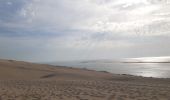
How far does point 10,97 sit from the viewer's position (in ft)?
38.6

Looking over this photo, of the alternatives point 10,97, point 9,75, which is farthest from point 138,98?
point 9,75

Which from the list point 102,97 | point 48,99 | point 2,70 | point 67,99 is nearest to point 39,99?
point 48,99

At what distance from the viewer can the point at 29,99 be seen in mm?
11297

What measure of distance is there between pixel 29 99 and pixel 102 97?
3.60m

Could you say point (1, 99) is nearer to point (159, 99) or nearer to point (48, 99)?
point (48, 99)

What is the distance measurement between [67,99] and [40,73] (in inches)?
831

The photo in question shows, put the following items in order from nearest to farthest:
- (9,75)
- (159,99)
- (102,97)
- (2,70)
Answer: (159,99), (102,97), (9,75), (2,70)

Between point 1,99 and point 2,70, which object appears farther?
point 2,70

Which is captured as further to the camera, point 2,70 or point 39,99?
point 2,70

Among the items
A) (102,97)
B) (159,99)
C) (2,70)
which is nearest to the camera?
(159,99)

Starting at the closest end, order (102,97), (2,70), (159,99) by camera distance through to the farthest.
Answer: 1. (159,99)
2. (102,97)
3. (2,70)

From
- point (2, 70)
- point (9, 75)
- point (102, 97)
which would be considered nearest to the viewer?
point (102, 97)

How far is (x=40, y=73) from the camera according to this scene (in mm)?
31844

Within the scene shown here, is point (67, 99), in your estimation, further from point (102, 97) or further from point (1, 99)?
point (1, 99)
